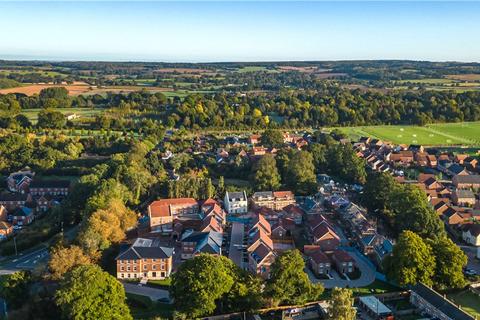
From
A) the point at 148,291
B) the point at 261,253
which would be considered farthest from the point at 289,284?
the point at 148,291

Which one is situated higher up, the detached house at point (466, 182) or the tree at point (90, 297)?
the tree at point (90, 297)

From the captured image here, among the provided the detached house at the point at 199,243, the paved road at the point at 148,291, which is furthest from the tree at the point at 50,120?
the paved road at the point at 148,291

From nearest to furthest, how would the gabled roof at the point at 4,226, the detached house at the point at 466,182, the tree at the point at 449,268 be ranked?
1. the tree at the point at 449,268
2. the gabled roof at the point at 4,226
3. the detached house at the point at 466,182

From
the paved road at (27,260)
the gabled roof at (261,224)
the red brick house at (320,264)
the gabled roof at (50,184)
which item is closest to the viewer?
the red brick house at (320,264)

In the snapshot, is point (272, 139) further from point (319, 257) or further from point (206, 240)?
point (319, 257)

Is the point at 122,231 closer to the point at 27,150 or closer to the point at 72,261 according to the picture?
the point at 72,261

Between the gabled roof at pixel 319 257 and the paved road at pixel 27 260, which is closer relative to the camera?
the gabled roof at pixel 319 257

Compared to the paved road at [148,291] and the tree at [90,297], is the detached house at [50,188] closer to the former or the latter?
the paved road at [148,291]
